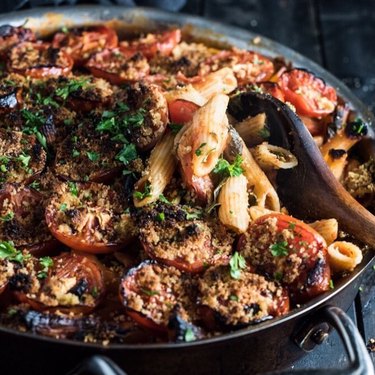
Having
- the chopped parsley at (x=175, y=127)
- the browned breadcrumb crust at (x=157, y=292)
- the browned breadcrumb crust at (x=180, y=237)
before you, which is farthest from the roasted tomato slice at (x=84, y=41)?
the browned breadcrumb crust at (x=157, y=292)

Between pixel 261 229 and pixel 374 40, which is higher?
pixel 261 229

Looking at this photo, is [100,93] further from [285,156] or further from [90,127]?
[285,156]

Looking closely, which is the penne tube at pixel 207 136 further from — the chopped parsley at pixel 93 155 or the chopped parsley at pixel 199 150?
the chopped parsley at pixel 93 155

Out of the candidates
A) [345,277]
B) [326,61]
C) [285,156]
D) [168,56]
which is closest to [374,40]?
[326,61]

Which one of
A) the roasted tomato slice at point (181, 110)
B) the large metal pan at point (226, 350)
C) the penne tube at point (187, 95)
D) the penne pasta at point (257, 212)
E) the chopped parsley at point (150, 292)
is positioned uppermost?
the penne tube at point (187, 95)

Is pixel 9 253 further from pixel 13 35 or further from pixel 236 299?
pixel 13 35
